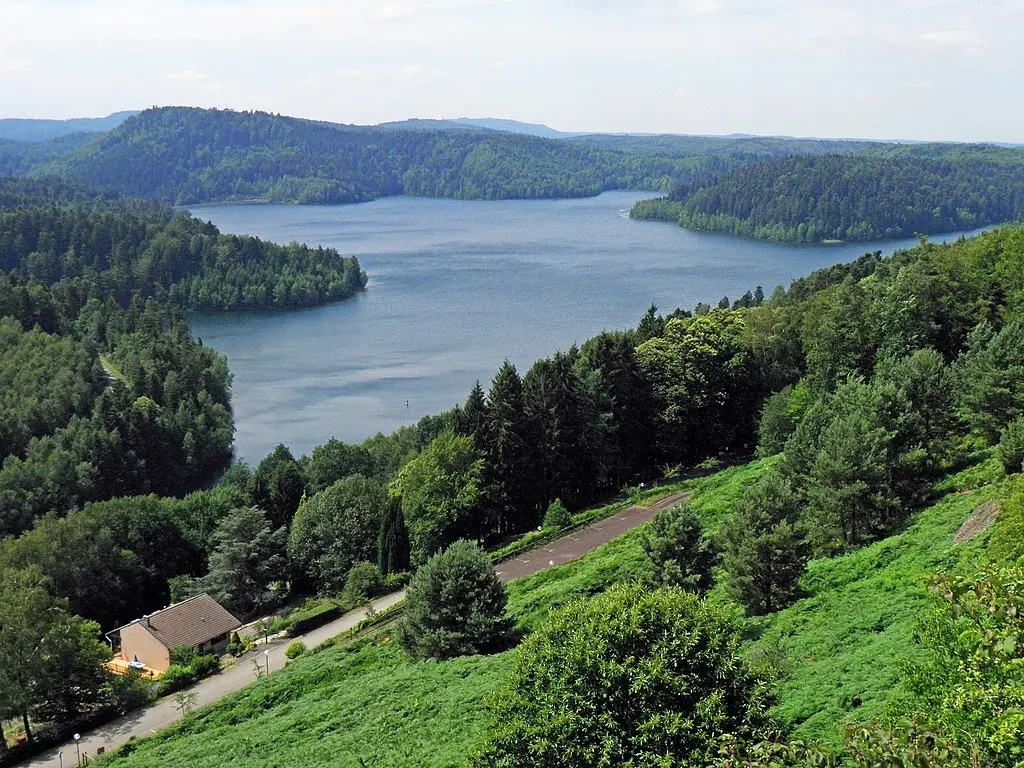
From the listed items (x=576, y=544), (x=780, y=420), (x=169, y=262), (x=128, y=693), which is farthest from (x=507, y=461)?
(x=169, y=262)

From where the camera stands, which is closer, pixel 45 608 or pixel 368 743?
pixel 368 743

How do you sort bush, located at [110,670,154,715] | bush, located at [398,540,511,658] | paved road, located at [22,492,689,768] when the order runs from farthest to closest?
bush, located at [110,670,154,715]
paved road, located at [22,492,689,768]
bush, located at [398,540,511,658]

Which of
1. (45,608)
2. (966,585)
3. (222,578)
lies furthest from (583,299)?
(966,585)

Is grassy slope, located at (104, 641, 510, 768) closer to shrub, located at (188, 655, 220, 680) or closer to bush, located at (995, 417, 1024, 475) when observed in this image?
shrub, located at (188, 655, 220, 680)

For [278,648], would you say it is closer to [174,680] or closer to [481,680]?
[174,680]

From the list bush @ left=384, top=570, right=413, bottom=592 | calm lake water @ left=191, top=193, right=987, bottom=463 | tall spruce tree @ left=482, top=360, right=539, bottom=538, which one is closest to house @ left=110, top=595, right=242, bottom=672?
bush @ left=384, top=570, right=413, bottom=592

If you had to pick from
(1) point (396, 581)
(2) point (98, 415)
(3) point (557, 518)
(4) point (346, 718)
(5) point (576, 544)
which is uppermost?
(4) point (346, 718)

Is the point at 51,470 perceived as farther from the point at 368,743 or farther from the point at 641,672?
the point at 641,672
